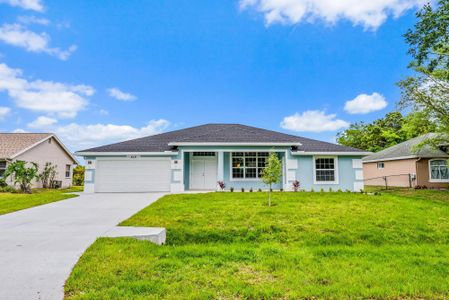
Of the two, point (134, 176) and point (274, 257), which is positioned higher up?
point (134, 176)

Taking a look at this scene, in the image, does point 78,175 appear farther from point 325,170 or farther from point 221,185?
point 325,170

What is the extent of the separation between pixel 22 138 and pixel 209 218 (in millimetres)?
22988

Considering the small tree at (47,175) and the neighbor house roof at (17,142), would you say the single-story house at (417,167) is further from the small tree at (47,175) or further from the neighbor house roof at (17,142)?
the neighbor house roof at (17,142)

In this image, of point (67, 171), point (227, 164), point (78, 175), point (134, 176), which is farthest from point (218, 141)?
point (78, 175)

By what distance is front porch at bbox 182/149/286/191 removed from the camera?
16469mm

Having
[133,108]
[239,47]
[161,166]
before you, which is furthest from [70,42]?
[239,47]

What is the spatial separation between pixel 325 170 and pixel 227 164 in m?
5.84

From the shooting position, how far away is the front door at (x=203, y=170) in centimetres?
1733

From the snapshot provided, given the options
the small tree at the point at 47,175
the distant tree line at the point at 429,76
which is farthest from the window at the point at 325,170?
the small tree at the point at 47,175

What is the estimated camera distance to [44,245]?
5219 millimetres

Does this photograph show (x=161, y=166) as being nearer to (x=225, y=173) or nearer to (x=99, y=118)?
(x=225, y=173)

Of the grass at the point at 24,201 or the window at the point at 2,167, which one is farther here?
the window at the point at 2,167

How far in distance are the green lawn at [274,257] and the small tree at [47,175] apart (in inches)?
744

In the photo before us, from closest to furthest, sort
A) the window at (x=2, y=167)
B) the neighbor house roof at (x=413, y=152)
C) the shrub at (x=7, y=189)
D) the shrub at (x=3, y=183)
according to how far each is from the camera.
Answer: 1. the shrub at (x=7, y=189)
2. the shrub at (x=3, y=183)
3. the neighbor house roof at (x=413, y=152)
4. the window at (x=2, y=167)
